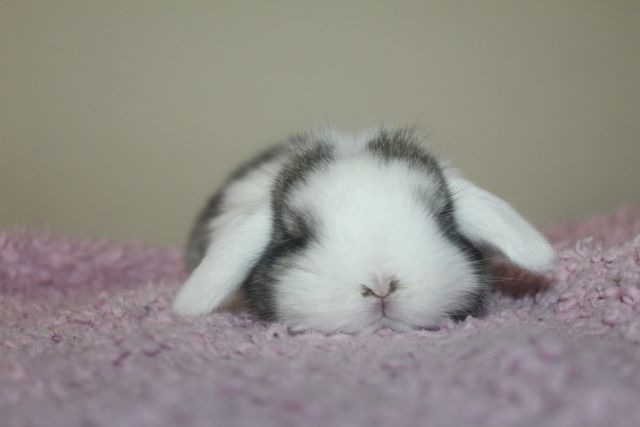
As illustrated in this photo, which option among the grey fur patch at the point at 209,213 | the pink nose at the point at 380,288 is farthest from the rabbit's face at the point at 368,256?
the grey fur patch at the point at 209,213

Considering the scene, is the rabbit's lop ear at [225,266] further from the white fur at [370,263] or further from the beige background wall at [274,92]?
the beige background wall at [274,92]

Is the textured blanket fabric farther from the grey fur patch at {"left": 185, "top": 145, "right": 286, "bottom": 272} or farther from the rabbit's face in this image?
the grey fur patch at {"left": 185, "top": 145, "right": 286, "bottom": 272}

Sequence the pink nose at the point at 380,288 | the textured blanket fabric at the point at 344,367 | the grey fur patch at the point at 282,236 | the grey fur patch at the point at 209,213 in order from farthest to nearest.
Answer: the grey fur patch at the point at 209,213
the grey fur patch at the point at 282,236
the pink nose at the point at 380,288
the textured blanket fabric at the point at 344,367

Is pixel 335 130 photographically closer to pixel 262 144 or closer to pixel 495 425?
pixel 262 144

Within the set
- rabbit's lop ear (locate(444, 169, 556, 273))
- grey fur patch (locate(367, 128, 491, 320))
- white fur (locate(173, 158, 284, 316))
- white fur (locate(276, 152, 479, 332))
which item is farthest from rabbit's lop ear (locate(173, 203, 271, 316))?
rabbit's lop ear (locate(444, 169, 556, 273))

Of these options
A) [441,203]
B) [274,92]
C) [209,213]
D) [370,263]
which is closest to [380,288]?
[370,263]

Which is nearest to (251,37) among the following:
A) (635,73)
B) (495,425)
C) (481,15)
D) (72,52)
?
(72,52)

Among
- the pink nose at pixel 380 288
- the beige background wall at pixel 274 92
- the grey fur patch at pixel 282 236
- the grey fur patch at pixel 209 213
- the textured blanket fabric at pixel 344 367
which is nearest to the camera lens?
the textured blanket fabric at pixel 344 367
